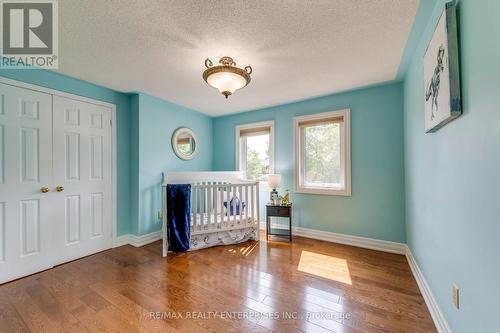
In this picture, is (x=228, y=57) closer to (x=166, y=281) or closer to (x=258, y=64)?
(x=258, y=64)

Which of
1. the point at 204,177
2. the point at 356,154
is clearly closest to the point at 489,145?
the point at 356,154

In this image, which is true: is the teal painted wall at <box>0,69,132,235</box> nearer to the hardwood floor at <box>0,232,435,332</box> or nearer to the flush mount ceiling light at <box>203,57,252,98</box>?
the hardwood floor at <box>0,232,435,332</box>

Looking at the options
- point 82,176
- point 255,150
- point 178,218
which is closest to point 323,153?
point 255,150

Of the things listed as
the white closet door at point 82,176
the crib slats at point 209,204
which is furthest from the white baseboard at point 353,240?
the white closet door at point 82,176

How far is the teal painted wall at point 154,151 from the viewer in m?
3.11

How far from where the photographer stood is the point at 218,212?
318cm

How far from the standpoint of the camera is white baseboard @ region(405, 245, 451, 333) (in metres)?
1.38

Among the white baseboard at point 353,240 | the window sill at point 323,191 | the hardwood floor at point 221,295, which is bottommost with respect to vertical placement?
the hardwood floor at point 221,295

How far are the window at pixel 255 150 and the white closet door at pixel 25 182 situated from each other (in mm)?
2847

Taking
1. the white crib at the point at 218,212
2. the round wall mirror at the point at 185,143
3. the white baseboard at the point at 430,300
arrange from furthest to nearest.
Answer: the round wall mirror at the point at 185,143
the white crib at the point at 218,212
the white baseboard at the point at 430,300

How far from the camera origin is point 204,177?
3422mm

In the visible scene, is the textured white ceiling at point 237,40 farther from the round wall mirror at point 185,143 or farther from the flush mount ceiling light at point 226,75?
the round wall mirror at point 185,143

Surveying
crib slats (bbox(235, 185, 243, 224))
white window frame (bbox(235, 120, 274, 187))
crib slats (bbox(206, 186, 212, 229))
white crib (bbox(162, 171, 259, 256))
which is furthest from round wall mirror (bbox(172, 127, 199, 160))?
crib slats (bbox(235, 185, 243, 224))

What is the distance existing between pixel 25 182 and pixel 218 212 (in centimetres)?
228
